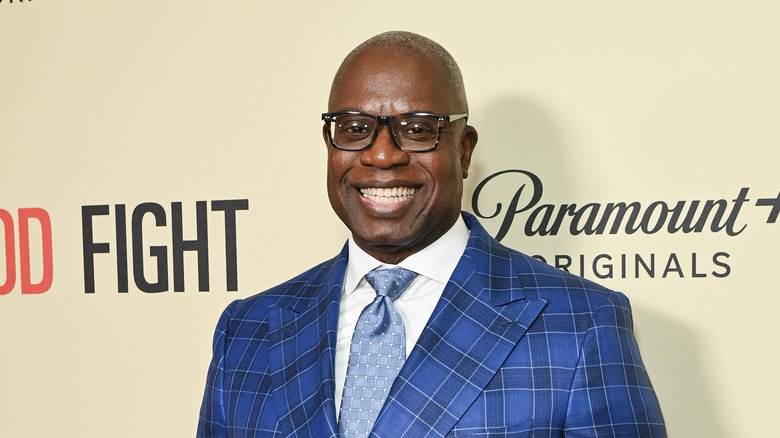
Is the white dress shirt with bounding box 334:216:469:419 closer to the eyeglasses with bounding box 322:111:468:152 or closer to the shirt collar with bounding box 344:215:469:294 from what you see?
the shirt collar with bounding box 344:215:469:294

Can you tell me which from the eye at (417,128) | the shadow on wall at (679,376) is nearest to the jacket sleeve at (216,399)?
the eye at (417,128)

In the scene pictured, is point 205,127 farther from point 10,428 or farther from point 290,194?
point 10,428

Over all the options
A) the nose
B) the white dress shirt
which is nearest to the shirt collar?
the white dress shirt

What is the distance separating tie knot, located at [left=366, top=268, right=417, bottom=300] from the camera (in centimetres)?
120

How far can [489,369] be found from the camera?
112 centimetres

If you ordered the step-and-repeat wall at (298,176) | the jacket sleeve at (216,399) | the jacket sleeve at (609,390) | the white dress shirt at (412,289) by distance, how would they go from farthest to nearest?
the step-and-repeat wall at (298,176), the jacket sleeve at (216,399), the white dress shirt at (412,289), the jacket sleeve at (609,390)

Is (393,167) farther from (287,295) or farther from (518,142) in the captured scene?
(518,142)

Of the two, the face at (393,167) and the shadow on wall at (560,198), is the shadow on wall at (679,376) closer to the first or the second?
the shadow on wall at (560,198)

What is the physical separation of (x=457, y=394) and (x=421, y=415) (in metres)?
0.05

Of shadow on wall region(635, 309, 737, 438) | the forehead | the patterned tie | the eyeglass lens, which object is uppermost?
the forehead

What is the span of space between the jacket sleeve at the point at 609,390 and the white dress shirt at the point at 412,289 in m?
0.20

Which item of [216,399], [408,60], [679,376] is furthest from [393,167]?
[679,376]

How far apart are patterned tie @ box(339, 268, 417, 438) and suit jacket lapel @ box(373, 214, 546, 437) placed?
3cm

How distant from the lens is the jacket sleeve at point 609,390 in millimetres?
1092
